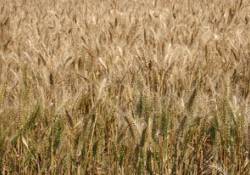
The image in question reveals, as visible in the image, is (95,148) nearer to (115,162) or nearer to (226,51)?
(115,162)

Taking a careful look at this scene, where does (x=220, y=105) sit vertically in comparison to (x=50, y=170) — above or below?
above

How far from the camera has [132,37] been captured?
277 centimetres

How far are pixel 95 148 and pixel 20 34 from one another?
1.75 m

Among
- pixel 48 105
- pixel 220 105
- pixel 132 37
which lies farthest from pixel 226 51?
pixel 48 105

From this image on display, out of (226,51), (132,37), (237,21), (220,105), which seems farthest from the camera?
(237,21)

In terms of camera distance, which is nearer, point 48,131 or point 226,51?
point 48,131

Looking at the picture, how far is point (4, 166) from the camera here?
136cm

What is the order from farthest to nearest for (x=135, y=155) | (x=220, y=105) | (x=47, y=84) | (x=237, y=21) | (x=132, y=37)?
(x=237, y=21) < (x=132, y=37) < (x=47, y=84) < (x=220, y=105) < (x=135, y=155)

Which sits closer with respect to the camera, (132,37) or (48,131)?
(48,131)

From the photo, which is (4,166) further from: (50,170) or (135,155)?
(135,155)

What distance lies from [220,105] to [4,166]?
662 mm

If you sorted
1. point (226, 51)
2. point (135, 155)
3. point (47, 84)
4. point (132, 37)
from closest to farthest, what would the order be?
1. point (135, 155)
2. point (47, 84)
3. point (226, 51)
4. point (132, 37)

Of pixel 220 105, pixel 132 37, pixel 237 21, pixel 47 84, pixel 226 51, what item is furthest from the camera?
pixel 237 21

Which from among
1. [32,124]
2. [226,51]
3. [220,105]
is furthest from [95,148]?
[226,51]
